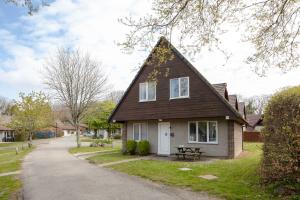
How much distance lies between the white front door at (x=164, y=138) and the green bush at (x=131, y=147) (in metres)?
2.06

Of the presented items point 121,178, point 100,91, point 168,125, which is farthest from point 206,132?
point 100,91

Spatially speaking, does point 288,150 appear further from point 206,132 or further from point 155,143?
point 155,143

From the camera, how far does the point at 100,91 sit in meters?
37.7

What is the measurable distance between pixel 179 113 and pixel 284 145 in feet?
40.1

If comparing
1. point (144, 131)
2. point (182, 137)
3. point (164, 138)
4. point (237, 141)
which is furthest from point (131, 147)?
point (237, 141)

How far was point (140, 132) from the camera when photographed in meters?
Result: 24.6

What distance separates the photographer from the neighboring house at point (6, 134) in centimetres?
6578

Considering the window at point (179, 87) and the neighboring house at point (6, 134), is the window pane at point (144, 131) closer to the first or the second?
the window at point (179, 87)

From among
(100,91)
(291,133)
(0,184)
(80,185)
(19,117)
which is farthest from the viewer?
(19,117)

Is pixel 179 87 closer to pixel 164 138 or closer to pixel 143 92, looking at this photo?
pixel 143 92

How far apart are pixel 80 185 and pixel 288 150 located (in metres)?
7.11

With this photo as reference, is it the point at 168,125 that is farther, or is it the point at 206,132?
the point at 168,125

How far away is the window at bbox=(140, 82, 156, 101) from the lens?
76.4 feet

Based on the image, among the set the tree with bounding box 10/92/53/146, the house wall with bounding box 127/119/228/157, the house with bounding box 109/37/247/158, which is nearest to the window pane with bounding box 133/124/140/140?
the house with bounding box 109/37/247/158
